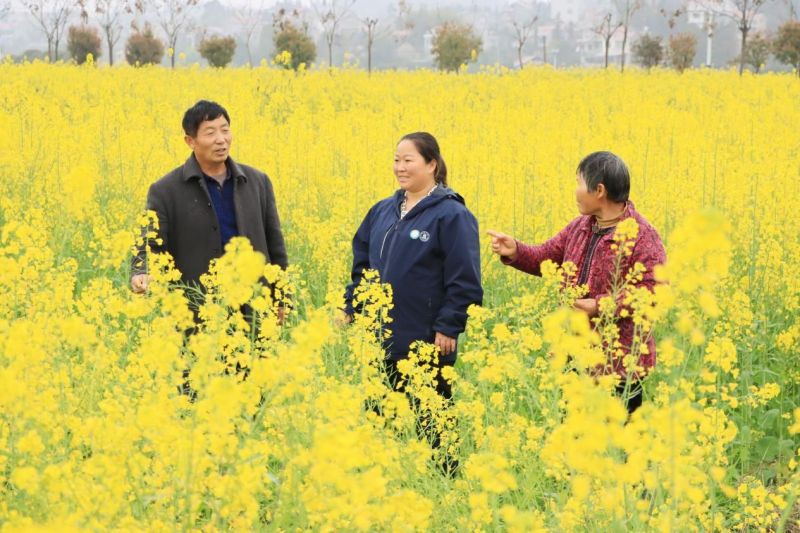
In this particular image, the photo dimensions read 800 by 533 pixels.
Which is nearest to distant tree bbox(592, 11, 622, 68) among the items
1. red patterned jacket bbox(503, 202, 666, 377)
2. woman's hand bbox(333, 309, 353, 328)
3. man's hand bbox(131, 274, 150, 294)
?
red patterned jacket bbox(503, 202, 666, 377)

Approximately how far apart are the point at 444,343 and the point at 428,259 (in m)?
0.38

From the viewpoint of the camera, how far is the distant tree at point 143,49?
28750mm

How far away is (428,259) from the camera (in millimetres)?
4145

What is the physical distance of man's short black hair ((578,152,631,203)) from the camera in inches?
153

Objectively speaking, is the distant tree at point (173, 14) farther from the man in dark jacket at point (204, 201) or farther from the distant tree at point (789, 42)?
the distant tree at point (789, 42)

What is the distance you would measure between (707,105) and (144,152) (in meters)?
10.8

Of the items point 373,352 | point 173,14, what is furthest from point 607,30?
point 373,352

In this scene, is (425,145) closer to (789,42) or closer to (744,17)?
(744,17)

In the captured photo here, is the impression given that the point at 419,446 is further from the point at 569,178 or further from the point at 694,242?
the point at 569,178

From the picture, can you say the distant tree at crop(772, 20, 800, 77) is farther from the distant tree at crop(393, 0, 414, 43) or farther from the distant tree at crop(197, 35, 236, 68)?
the distant tree at crop(197, 35, 236, 68)

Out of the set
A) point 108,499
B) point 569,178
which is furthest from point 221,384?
point 569,178

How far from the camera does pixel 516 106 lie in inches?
623

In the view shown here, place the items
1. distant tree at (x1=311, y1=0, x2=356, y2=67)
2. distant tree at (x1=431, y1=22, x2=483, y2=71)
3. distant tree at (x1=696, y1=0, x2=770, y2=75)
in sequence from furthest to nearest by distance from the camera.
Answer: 1. distant tree at (x1=431, y1=22, x2=483, y2=71)
2. distant tree at (x1=696, y1=0, x2=770, y2=75)
3. distant tree at (x1=311, y1=0, x2=356, y2=67)

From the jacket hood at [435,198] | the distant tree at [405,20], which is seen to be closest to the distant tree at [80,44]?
the distant tree at [405,20]
